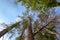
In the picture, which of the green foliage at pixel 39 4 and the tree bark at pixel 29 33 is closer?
the tree bark at pixel 29 33

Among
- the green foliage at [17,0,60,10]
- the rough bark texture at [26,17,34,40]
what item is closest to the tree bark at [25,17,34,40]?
the rough bark texture at [26,17,34,40]

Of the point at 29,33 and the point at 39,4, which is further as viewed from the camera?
the point at 39,4

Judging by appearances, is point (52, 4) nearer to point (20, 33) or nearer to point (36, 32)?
point (36, 32)

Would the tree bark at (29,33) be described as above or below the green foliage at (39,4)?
below

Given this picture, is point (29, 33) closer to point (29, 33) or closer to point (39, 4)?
point (29, 33)

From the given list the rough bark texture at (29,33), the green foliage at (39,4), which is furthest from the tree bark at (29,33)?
the green foliage at (39,4)

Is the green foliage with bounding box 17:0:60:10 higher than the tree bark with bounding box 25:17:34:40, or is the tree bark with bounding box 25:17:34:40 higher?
the green foliage with bounding box 17:0:60:10

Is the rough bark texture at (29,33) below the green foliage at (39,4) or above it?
below

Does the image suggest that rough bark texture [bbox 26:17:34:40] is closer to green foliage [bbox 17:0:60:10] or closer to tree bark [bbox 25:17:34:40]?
tree bark [bbox 25:17:34:40]

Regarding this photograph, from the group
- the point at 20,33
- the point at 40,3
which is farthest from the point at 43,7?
the point at 20,33

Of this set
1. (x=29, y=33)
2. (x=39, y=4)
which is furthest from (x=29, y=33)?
(x=39, y=4)

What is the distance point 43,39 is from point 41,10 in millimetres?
939

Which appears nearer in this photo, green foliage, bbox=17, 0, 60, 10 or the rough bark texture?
the rough bark texture

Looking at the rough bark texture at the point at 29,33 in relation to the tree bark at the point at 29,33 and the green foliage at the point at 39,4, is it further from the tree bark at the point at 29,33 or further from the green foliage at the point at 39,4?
the green foliage at the point at 39,4
